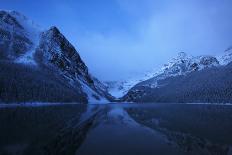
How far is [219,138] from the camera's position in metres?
31.2

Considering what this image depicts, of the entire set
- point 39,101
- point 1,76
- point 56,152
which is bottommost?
point 56,152

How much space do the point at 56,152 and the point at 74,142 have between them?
6067mm

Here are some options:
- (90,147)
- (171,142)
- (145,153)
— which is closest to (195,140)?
(171,142)

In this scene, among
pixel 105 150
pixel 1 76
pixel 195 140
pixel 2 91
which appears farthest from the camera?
pixel 1 76

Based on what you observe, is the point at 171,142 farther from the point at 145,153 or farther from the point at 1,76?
the point at 1,76

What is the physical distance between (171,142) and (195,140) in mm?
2755

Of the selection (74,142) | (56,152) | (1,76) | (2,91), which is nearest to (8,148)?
(56,152)

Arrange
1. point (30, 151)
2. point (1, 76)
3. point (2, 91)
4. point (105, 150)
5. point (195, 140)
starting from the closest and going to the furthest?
1. point (30, 151)
2. point (105, 150)
3. point (195, 140)
4. point (2, 91)
5. point (1, 76)

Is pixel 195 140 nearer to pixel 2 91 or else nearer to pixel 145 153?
pixel 145 153

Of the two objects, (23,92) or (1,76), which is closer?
(23,92)

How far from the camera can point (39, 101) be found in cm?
14325

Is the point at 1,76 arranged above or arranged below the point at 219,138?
above

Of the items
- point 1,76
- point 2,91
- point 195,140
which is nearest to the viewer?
point 195,140

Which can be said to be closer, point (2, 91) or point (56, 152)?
point (56, 152)
